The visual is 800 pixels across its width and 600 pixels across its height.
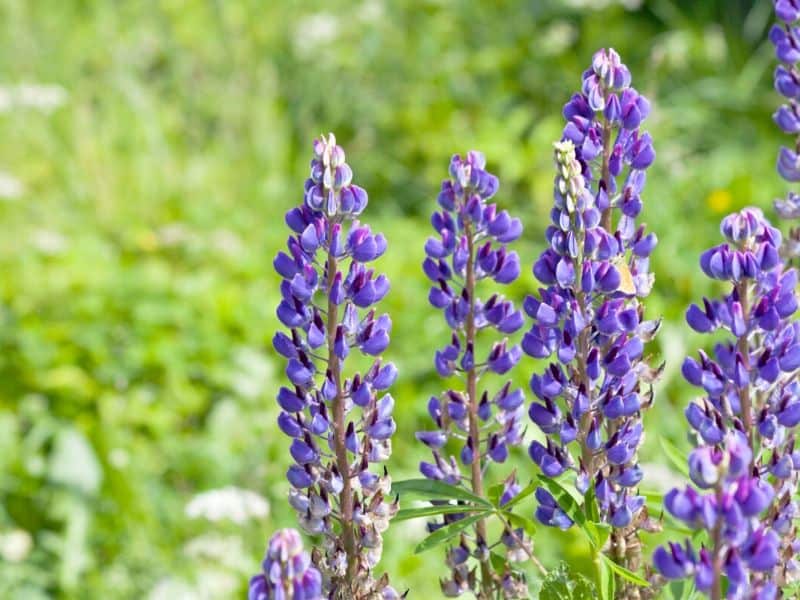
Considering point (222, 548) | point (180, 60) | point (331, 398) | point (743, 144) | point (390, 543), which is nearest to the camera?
point (331, 398)

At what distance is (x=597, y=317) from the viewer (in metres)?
1.43

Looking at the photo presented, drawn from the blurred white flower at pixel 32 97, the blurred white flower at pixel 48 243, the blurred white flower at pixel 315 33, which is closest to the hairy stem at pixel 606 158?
the blurred white flower at pixel 48 243

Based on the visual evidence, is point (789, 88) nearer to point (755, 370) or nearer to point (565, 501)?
point (755, 370)

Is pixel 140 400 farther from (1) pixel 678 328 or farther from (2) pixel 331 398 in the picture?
(2) pixel 331 398

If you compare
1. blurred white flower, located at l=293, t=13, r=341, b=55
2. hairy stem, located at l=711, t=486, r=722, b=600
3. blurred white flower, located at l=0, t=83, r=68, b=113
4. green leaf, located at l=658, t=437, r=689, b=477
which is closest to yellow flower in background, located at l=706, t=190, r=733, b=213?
Result: blurred white flower, located at l=293, t=13, r=341, b=55

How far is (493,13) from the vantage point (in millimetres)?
6910

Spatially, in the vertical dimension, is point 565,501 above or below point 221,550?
below

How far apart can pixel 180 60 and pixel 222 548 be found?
13.5 ft

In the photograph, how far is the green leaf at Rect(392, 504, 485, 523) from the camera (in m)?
1.50

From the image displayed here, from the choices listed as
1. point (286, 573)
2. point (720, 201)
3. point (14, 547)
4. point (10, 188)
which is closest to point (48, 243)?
point (10, 188)

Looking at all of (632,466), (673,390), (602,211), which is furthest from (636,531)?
(673,390)

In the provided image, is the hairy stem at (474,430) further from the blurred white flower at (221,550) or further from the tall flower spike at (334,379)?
the blurred white flower at (221,550)

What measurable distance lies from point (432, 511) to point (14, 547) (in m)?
2.32

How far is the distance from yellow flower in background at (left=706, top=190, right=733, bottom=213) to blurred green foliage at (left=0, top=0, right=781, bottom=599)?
0.06 metres
